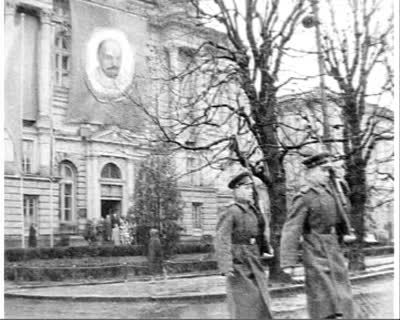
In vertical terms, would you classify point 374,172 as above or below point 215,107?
below

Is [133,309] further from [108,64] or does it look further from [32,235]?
[108,64]

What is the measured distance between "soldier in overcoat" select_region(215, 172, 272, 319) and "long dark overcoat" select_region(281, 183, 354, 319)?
0.28 meters

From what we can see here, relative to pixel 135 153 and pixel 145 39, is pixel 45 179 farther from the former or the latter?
pixel 145 39

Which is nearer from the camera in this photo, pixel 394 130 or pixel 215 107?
pixel 394 130

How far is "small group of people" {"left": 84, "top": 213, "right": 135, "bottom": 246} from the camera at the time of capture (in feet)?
13.7

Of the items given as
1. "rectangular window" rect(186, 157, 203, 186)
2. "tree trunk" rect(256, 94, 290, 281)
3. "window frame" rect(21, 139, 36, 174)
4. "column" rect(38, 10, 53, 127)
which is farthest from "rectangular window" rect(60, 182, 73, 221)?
"tree trunk" rect(256, 94, 290, 281)

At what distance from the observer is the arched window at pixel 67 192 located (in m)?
4.19

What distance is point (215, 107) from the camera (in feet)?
15.1

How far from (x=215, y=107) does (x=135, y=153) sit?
2.18 ft

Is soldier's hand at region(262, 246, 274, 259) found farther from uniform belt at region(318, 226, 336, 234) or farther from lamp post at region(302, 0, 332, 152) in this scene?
lamp post at region(302, 0, 332, 152)

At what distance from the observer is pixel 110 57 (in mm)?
4500

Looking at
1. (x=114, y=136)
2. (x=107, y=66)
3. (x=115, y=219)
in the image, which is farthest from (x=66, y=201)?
(x=107, y=66)

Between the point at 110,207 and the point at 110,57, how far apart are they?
41.8 inches

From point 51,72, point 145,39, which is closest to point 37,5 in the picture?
point 51,72
